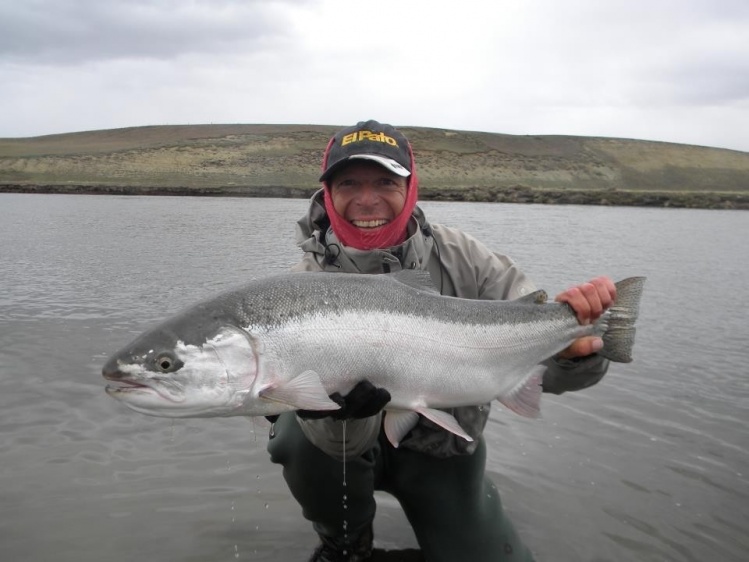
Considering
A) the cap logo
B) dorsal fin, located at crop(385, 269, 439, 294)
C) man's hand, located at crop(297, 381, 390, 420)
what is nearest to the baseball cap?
the cap logo

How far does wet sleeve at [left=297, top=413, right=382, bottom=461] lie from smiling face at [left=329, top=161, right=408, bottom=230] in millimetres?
1233

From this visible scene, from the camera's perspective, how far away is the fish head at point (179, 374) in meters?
2.88

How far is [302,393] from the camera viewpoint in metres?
3.05

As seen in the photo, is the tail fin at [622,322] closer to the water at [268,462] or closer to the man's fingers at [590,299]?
the man's fingers at [590,299]

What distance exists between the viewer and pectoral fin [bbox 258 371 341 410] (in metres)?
3.03

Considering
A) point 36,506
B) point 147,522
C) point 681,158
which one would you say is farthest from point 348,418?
point 681,158

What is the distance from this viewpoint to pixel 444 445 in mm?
3924

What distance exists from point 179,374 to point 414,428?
1678mm

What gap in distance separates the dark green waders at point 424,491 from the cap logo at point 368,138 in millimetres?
1869

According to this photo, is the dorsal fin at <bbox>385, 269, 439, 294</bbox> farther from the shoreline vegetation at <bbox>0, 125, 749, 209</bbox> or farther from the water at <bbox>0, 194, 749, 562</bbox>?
the shoreline vegetation at <bbox>0, 125, 749, 209</bbox>

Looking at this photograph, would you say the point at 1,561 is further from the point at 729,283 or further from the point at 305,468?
the point at 729,283

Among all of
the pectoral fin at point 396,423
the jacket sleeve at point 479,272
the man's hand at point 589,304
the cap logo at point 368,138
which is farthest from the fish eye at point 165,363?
the man's hand at point 589,304

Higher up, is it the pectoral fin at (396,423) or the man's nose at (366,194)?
the man's nose at (366,194)

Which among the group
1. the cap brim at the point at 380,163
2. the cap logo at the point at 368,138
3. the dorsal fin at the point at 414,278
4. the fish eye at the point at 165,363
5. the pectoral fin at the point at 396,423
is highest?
the cap logo at the point at 368,138
